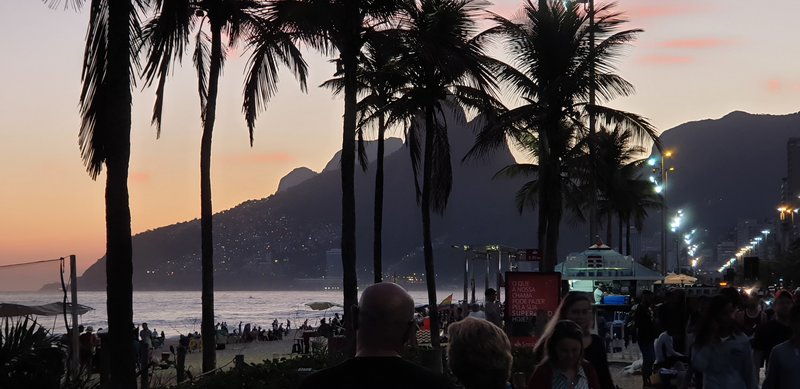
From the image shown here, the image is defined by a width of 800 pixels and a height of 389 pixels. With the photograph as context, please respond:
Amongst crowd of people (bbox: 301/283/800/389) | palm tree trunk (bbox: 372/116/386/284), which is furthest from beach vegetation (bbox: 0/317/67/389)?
palm tree trunk (bbox: 372/116/386/284)

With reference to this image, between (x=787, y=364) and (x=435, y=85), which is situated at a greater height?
(x=435, y=85)

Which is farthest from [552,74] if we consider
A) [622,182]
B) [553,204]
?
[622,182]

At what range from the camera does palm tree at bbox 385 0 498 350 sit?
2189 centimetres

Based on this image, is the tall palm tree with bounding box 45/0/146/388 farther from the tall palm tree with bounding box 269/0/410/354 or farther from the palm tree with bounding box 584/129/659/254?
the palm tree with bounding box 584/129/659/254

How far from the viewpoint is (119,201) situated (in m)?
12.1

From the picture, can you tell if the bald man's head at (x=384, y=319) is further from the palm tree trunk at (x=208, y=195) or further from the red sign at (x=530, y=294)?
the palm tree trunk at (x=208, y=195)

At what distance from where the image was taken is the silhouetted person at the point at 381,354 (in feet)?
13.9

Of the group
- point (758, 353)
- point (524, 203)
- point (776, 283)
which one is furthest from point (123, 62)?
point (776, 283)

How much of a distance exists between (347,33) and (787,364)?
13961mm

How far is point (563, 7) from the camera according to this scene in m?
28.5

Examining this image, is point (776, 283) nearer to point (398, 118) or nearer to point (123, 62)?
point (398, 118)

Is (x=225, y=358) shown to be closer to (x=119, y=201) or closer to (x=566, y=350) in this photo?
(x=119, y=201)

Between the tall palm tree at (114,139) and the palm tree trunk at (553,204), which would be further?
the palm tree trunk at (553,204)

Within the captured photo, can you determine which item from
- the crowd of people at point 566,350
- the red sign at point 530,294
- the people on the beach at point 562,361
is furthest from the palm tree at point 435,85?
the people on the beach at point 562,361
